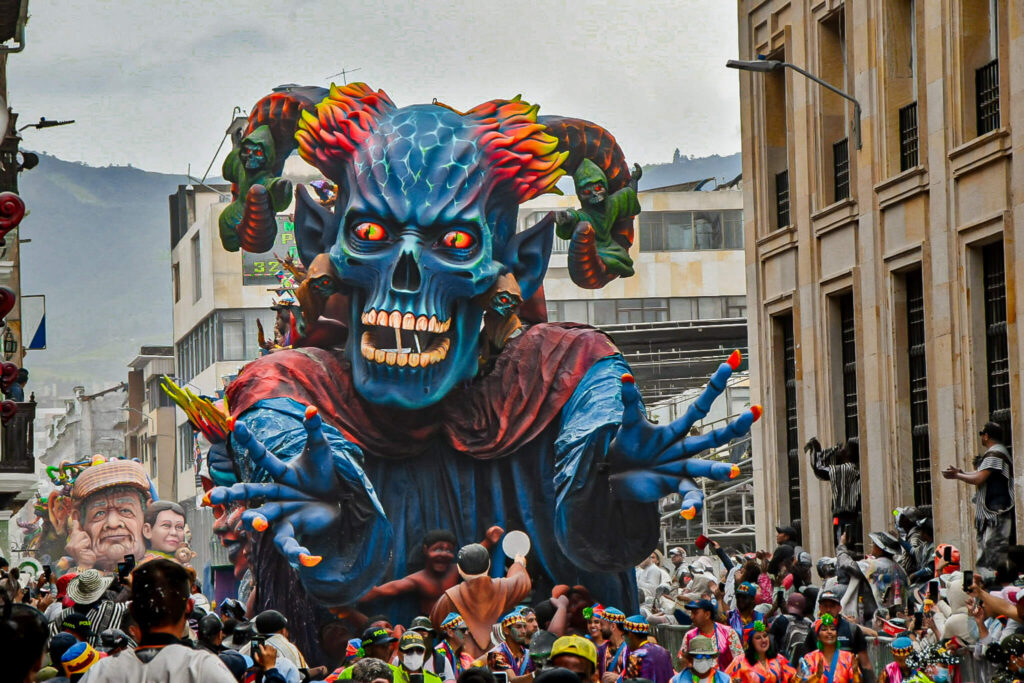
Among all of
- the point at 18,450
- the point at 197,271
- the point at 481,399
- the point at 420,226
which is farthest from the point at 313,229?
the point at 197,271

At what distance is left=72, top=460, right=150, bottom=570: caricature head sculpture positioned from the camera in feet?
145

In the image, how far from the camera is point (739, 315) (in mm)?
54406

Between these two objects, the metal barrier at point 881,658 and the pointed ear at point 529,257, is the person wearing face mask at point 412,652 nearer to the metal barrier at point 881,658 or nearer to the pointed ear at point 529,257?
the metal barrier at point 881,658

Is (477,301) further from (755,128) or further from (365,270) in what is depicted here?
(755,128)

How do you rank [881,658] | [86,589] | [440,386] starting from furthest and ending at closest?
1. [440,386]
2. [881,658]
3. [86,589]

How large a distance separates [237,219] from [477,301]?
154 inches

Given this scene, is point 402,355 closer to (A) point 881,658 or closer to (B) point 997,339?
(B) point 997,339

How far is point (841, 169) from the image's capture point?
28.0m

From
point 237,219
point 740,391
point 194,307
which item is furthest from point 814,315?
point 194,307

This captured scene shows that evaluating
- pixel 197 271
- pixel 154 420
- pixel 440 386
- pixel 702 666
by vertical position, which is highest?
pixel 197 271

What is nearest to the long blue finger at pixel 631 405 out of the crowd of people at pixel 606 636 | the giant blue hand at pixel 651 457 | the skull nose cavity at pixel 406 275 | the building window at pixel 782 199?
the giant blue hand at pixel 651 457

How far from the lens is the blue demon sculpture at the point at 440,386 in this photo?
28.3 meters

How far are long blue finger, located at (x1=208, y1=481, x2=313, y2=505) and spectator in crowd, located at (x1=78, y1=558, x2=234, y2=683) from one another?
18.5m

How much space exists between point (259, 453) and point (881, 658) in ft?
39.1
